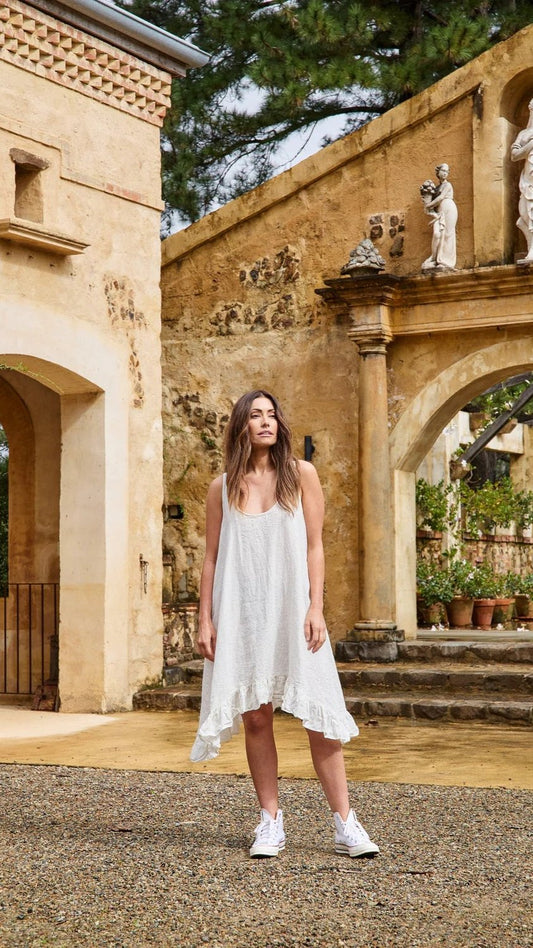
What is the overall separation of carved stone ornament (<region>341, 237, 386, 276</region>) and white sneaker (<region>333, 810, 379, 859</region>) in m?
7.00

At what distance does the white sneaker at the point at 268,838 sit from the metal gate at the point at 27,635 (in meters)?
6.42

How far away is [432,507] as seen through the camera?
45.7 ft

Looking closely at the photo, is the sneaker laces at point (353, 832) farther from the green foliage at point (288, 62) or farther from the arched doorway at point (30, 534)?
the green foliage at point (288, 62)

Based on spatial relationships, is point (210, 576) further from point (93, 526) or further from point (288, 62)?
point (288, 62)

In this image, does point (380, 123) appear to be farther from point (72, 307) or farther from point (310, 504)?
point (310, 504)

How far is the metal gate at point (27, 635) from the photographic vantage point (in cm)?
1070

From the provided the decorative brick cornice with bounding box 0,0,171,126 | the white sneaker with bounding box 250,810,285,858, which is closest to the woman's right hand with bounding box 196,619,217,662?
the white sneaker with bounding box 250,810,285,858

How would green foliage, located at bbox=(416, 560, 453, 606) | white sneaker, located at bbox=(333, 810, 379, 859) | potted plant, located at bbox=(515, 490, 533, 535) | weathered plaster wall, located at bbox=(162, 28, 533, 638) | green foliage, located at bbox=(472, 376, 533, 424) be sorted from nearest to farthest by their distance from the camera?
1. white sneaker, located at bbox=(333, 810, 379, 859)
2. weathered plaster wall, located at bbox=(162, 28, 533, 638)
3. green foliage, located at bbox=(416, 560, 453, 606)
4. potted plant, located at bbox=(515, 490, 533, 535)
5. green foliage, located at bbox=(472, 376, 533, 424)

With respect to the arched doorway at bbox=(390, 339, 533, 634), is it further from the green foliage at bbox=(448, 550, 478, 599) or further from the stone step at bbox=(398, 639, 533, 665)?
the green foliage at bbox=(448, 550, 478, 599)

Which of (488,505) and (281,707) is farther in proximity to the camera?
(488,505)

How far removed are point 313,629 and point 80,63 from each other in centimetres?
622

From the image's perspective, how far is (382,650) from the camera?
1065cm

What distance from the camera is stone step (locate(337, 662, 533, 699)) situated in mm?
9258

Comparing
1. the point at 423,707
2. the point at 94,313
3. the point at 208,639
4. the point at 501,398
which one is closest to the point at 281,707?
the point at 208,639
